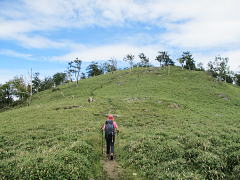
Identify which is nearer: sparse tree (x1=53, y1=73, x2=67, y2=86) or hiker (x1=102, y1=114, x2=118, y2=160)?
hiker (x1=102, y1=114, x2=118, y2=160)


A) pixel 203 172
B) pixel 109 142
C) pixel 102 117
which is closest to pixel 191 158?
pixel 203 172

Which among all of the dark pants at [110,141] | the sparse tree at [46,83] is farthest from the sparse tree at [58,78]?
the dark pants at [110,141]

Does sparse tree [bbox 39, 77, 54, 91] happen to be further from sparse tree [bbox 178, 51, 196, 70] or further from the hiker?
the hiker

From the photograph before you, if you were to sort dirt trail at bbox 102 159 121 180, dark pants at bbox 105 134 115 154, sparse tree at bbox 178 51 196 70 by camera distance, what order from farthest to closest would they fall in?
sparse tree at bbox 178 51 196 70 < dark pants at bbox 105 134 115 154 < dirt trail at bbox 102 159 121 180

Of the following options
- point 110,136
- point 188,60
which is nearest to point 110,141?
point 110,136

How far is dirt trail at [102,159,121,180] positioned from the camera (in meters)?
9.89

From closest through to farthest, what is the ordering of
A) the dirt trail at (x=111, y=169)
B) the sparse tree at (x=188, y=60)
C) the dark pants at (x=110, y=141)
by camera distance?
the dirt trail at (x=111, y=169)
the dark pants at (x=110, y=141)
the sparse tree at (x=188, y=60)

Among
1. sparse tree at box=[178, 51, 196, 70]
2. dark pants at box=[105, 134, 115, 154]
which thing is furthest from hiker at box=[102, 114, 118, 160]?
sparse tree at box=[178, 51, 196, 70]

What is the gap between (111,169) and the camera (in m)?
10.9

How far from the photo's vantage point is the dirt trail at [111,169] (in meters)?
9.89

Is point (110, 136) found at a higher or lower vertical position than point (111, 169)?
higher

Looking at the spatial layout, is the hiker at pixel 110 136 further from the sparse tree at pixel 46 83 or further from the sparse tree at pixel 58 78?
the sparse tree at pixel 58 78

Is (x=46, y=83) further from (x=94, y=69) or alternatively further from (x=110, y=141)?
(x=110, y=141)

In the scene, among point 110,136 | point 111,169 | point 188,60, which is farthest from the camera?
point 188,60
